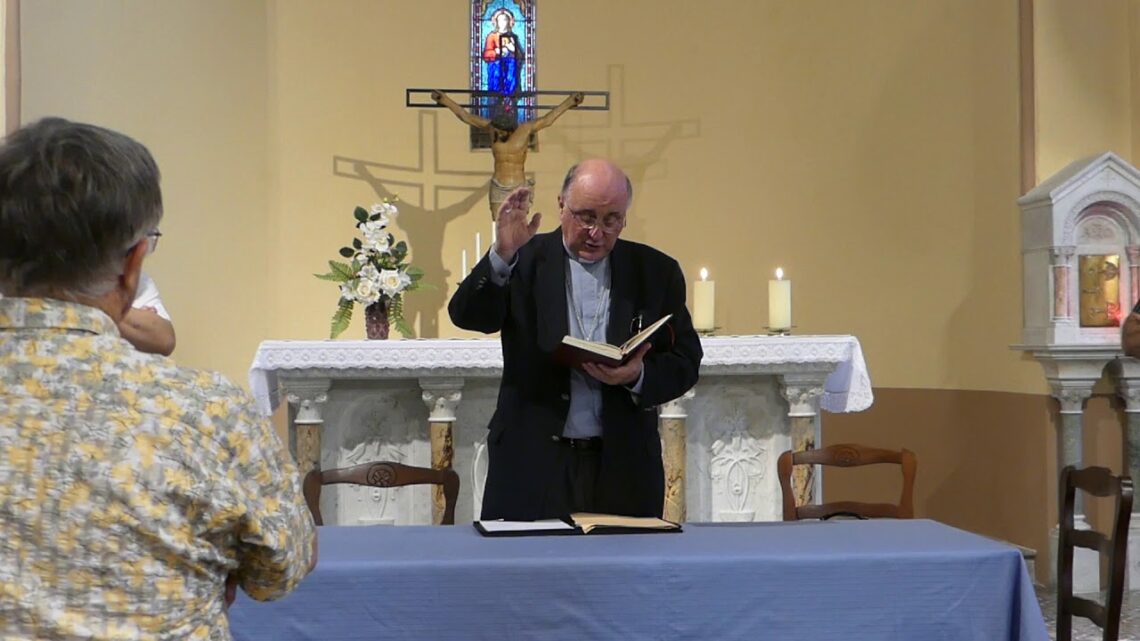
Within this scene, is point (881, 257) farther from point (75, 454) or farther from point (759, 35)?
point (75, 454)

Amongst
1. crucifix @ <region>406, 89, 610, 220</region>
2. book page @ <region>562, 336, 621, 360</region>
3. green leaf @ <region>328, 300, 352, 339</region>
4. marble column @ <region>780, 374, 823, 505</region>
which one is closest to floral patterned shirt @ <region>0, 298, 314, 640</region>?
book page @ <region>562, 336, 621, 360</region>

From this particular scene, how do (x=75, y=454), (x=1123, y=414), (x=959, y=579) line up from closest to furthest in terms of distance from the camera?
1. (x=75, y=454)
2. (x=959, y=579)
3. (x=1123, y=414)

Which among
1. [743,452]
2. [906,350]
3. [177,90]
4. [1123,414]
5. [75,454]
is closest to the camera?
[75,454]

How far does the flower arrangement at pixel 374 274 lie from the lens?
5281mm

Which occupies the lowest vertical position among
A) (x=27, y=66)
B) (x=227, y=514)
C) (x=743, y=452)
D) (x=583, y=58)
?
(x=743, y=452)

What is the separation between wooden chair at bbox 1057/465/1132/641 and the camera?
2797 millimetres

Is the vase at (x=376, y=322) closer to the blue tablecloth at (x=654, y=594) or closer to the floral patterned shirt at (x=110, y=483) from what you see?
the blue tablecloth at (x=654, y=594)

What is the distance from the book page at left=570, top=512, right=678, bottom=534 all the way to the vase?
289 cm

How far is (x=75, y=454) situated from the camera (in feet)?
4.00

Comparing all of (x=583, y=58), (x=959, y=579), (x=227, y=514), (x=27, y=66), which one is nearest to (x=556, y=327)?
(x=959, y=579)

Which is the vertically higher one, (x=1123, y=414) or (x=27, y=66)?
(x=27, y=66)

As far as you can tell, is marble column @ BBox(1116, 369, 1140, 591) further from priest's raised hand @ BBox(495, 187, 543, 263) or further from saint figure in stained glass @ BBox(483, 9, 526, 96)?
priest's raised hand @ BBox(495, 187, 543, 263)

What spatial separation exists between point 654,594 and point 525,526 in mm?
425

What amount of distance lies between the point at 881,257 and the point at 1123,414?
1698 millimetres
